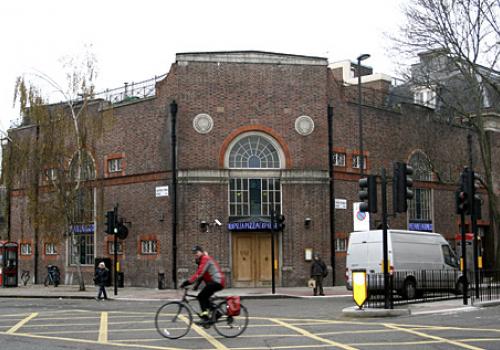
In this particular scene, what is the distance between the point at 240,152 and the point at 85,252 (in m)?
10.1

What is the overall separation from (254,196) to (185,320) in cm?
1884

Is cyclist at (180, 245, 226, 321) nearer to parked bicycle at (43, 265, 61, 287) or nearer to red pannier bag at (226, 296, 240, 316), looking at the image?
red pannier bag at (226, 296, 240, 316)

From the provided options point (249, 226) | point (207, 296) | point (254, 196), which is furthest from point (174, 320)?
point (254, 196)

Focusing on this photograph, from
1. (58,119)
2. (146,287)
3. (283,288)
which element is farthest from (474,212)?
(58,119)

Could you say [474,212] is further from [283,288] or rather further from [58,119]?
[58,119]

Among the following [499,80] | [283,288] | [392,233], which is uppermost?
[499,80]

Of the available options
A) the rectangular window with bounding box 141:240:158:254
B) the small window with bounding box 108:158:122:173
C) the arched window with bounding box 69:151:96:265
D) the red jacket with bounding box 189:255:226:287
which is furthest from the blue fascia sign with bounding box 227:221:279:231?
the red jacket with bounding box 189:255:226:287

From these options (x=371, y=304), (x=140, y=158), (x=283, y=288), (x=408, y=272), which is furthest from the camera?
(x=140, y=158)

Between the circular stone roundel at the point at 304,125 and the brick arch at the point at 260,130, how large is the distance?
0.98 metres

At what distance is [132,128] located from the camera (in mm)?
35656

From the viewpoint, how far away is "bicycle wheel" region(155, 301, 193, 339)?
1484cm

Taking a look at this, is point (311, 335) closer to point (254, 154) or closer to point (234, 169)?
point (234, 169)

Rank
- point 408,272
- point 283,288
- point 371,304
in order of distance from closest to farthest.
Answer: point 371,304 → point 408,272 → point 283,288

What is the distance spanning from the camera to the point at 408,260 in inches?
1044
